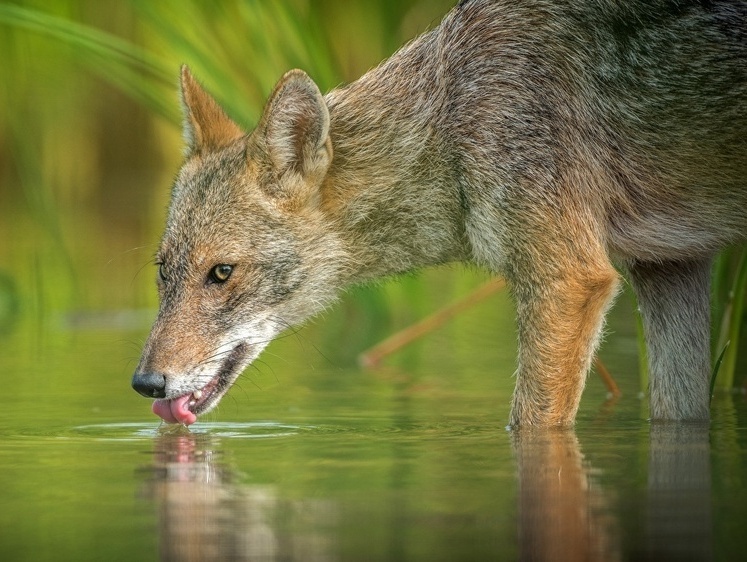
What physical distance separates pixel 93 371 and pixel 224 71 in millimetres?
2815

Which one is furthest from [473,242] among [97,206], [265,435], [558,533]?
[97,206]

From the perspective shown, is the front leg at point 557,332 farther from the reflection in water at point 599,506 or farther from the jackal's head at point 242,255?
the jackal's head at point 242,255

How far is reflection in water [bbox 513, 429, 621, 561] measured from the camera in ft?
13.2

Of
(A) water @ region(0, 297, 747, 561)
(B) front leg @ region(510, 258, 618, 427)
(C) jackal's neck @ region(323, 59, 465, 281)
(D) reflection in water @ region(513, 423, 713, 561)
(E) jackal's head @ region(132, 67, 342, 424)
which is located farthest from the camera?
(C) jackal's neck @ region(323, 59, 465, 281)

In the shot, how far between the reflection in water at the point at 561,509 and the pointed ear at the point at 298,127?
2246mm

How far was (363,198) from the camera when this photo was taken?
7.75 meters

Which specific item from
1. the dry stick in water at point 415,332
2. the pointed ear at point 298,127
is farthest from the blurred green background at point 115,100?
the pointed ear at point 298,127

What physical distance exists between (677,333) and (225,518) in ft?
12.2

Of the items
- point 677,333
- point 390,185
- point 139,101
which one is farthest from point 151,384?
point 139,101

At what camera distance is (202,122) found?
823 centimetres

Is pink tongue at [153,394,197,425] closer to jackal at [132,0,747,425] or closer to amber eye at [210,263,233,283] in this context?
jackal at [132,0,747,425]

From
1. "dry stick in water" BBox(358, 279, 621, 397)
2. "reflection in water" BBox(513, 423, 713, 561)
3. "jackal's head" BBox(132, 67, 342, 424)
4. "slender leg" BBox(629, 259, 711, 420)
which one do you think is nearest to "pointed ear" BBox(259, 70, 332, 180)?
"jackal's head" BBox(132, 67, 342, 424)

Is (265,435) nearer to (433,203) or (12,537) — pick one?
(433,203)

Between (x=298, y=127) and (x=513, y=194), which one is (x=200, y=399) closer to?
(x=298, y=127)
